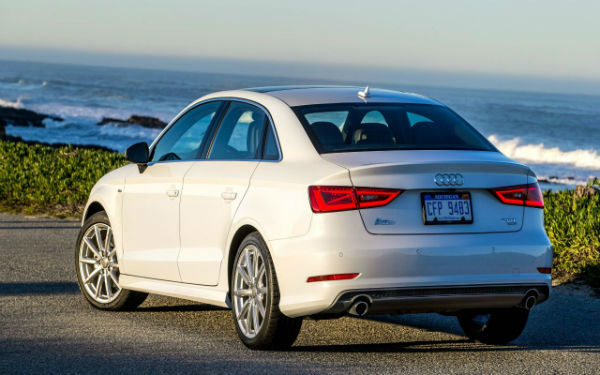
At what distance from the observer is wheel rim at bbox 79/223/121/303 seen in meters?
8.12

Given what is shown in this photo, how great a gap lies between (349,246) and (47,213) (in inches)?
394

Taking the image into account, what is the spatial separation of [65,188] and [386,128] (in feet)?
Result: 31.9

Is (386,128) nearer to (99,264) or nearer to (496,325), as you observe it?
(496,325)

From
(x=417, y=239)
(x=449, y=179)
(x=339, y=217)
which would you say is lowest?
(x=417, y=239)

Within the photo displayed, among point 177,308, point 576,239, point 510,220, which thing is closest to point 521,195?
point 510,220

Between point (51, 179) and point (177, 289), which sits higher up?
point (177, 289)

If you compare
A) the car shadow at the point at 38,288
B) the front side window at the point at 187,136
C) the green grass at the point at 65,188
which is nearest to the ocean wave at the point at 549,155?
the green grass at the point at 65,188

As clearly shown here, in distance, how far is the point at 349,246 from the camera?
5668 millimetres

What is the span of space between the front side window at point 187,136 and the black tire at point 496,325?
7.59 ft

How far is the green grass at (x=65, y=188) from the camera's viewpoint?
10492 mm

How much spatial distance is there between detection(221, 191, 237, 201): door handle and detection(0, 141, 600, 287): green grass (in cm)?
477

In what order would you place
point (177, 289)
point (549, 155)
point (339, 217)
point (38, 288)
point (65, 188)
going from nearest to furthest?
1. point (339, 217)
2. point (177, 289)
3. point (38, 288)
4. point (65, 188)
5. point (549, 155)

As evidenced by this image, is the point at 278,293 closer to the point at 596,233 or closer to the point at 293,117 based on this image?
the point at 293,117

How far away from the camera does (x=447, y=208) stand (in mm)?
5844
